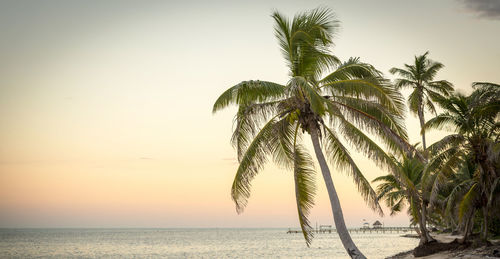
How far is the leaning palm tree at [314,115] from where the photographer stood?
42.4ft

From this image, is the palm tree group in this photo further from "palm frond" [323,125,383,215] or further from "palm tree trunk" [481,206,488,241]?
"palm tree trunk" [481,206,488,241]

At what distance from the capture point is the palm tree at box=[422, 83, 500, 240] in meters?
18.5

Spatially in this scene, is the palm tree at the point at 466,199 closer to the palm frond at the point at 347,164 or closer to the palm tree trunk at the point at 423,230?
the palm tree trunk at the point at 423,230

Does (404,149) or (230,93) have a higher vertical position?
(230,93)

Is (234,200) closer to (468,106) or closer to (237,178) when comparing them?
(237,178)

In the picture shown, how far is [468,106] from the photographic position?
63.3 feet

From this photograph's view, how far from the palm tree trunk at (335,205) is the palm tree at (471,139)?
809 cm

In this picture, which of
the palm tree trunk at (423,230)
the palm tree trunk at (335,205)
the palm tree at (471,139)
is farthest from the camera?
the palm tree trunk at (423,230)

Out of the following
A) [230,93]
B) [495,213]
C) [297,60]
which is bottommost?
[495,213]

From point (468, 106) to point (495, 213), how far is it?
319 inches

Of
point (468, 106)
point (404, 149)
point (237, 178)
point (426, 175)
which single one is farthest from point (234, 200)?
point (468, 106)

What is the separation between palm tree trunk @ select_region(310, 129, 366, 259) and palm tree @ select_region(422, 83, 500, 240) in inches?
318

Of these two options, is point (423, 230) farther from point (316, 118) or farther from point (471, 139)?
point (316, 118)

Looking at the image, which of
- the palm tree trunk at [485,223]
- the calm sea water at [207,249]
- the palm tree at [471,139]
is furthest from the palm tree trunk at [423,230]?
the calm sea water at [207,249]
